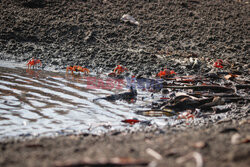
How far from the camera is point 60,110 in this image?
5.26m

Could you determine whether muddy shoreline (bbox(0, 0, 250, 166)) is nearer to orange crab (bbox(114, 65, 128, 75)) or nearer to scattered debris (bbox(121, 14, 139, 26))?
scattered debris (bbox(121, 14, 139, 26))

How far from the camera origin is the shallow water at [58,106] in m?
4.48

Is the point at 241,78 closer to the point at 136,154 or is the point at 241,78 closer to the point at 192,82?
the point at 192,82

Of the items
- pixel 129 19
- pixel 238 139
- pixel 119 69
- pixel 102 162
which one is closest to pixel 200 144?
pixel 238 139

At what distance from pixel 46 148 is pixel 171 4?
11.5 metres

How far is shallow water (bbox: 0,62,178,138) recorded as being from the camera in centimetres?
448

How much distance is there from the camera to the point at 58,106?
5.48 meters

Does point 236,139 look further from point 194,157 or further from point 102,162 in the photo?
point 102,162

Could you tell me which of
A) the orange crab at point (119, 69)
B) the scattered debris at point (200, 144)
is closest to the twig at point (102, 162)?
the scattered debris at point (200, 144)

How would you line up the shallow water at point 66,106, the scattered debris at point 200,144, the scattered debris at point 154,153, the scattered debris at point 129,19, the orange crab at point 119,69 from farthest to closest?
the scattered debris at point 129,19 < the orange crab at point 119,69 < the shallow water at point 66,106 < the scattered debris at point 200,144 < the scattered debris at point 154,153

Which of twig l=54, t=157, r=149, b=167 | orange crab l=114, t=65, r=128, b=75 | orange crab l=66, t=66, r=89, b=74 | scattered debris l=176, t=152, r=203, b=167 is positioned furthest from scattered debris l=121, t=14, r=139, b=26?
twig l=54, t=157, r=149, b=167

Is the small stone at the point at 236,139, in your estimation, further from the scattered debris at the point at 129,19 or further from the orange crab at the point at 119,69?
the scattered debris at the point at 129,19

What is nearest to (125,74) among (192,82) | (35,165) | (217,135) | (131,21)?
(192,82)

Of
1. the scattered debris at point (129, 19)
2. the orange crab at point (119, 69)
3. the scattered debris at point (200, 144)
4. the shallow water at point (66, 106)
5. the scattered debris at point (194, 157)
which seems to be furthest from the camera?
the scattered debris at point (129, 19)
